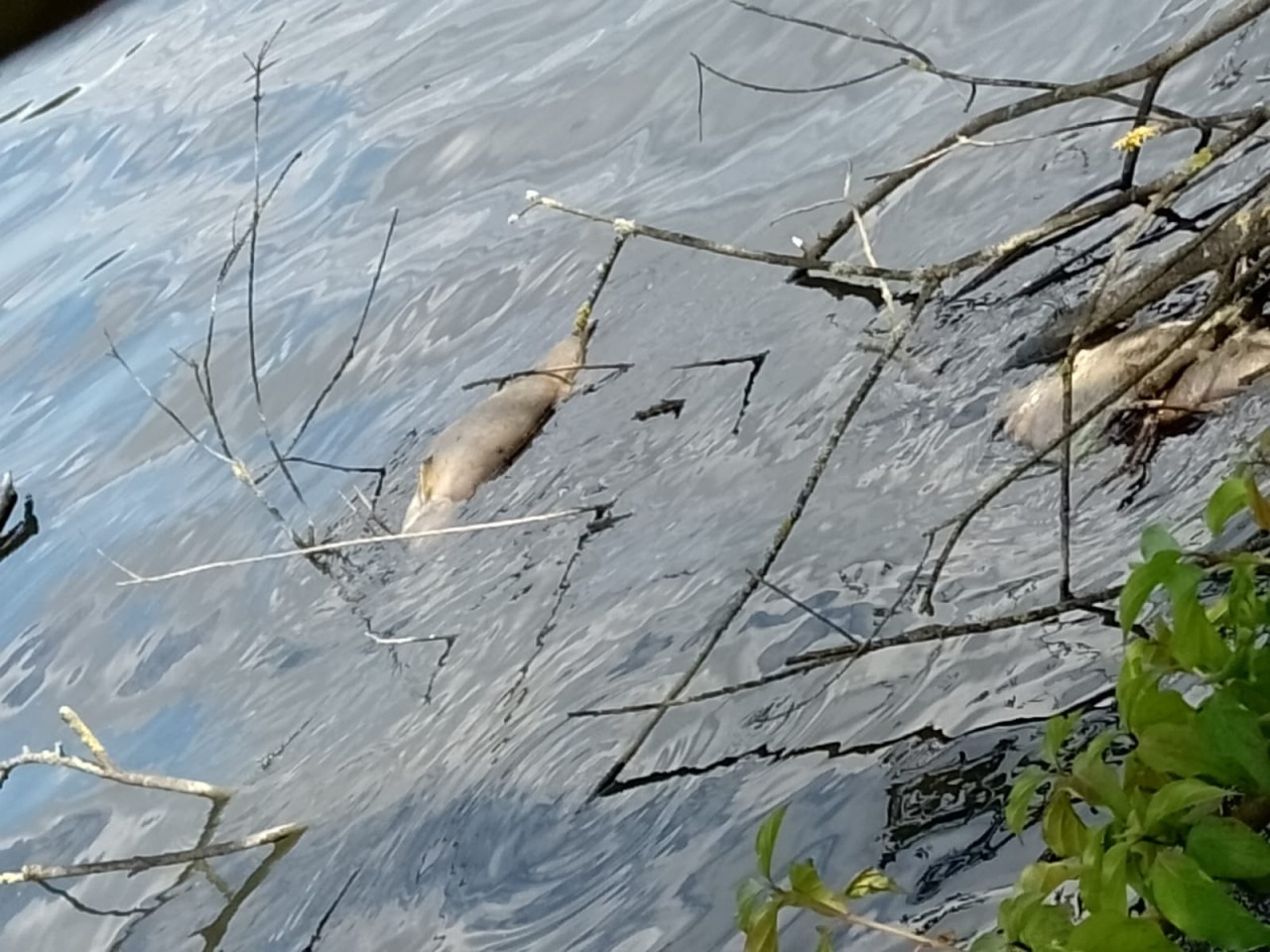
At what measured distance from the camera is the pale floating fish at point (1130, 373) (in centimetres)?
214

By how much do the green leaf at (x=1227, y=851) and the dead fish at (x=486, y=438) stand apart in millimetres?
2098

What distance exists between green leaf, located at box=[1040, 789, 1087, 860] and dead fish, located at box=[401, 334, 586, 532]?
1869 mm

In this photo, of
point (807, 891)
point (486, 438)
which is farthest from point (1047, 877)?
point (486, 438)

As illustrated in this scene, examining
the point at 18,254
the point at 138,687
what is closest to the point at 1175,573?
the point at 138,687

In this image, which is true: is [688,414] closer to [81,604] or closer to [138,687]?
[138,687]

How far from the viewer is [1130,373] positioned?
2.04 metres

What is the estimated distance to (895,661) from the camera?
6.81 feet

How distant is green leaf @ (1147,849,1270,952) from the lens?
88 centimetres

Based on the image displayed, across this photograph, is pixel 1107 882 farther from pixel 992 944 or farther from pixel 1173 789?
pixel 992 944

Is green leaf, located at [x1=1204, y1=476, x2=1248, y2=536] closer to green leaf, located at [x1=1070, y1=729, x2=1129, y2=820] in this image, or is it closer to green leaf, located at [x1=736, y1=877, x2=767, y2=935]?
green leaf, located at [x1=1070, y1=729, x2=1129, y2=820]

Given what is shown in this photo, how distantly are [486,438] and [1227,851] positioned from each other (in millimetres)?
2199

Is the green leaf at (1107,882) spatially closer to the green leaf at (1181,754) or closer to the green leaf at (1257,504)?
the green leaf at (1181,754)

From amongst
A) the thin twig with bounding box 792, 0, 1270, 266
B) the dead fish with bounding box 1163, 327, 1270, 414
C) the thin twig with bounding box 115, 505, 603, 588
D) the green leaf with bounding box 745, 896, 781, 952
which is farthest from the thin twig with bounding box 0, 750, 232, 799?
the dead fish with bounding box 1163, 327, 1270, 414

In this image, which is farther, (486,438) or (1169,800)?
(486,438)
